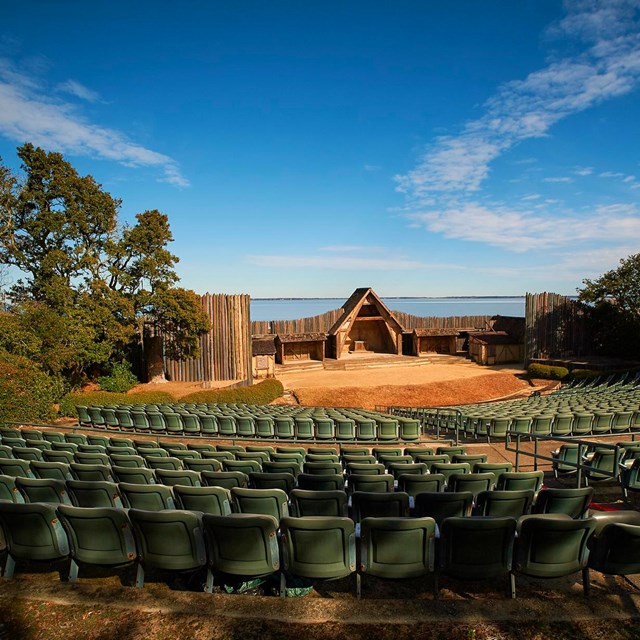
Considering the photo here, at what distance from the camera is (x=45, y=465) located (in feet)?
20.8

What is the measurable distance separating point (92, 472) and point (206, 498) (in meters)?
2.66

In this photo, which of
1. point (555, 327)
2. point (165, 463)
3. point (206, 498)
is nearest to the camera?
point (206, 498)

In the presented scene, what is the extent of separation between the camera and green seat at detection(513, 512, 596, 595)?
3.72 metres

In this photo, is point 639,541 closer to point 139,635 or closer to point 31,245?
point 139,635

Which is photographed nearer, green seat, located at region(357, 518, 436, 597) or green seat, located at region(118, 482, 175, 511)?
green seat, located at region(357, 518, 436, 597)

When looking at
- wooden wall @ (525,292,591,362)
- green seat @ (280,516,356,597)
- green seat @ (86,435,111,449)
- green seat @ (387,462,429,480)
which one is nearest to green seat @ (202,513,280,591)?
green seat @ (280,516,356,597)

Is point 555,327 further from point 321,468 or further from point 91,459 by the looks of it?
point 91,459

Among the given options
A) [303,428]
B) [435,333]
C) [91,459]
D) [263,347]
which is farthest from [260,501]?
[435,333]

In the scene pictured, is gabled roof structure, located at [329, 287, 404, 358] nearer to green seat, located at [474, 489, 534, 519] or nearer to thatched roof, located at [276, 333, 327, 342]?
thatched roof, located at [276, 333, 327, 342]

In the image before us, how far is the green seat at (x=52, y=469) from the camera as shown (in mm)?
6309

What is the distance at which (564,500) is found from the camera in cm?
479

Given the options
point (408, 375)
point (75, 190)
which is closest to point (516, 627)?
point (75, 190)

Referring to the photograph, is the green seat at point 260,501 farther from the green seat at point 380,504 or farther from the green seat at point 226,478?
the green seat at point 226,478

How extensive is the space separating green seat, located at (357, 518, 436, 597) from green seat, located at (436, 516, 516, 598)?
13cm
